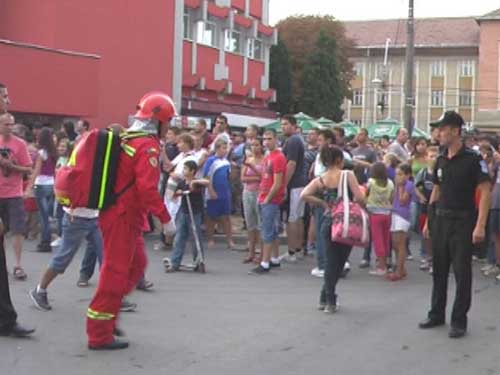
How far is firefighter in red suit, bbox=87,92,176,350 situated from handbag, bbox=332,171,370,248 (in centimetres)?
206

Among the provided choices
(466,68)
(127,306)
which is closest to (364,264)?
(127,306)

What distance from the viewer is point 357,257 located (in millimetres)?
12906

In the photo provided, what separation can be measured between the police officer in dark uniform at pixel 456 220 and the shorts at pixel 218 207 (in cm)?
575

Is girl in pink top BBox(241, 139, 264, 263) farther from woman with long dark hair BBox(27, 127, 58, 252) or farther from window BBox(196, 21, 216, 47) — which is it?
window BBox(196, 21, 216, 47)

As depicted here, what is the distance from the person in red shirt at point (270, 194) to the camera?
430 inches

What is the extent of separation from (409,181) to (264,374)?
5.91 meters

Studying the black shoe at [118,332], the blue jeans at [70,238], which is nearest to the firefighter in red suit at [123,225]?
the black shoe at [118,332]

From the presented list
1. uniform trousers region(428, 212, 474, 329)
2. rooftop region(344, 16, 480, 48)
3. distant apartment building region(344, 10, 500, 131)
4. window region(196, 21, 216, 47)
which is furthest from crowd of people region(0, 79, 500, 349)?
rooftop region(344, 16, 480, 48)

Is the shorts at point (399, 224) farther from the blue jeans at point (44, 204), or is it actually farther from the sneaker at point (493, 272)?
the blue jeans at point (44, 204)

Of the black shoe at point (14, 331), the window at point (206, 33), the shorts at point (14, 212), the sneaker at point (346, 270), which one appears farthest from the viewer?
the window at point (206, 33)

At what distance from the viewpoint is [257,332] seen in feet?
24.9

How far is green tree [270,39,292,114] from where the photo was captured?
57.9 meters

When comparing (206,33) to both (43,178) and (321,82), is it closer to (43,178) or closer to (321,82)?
(321,82)

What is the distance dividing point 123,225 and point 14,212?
332cm
